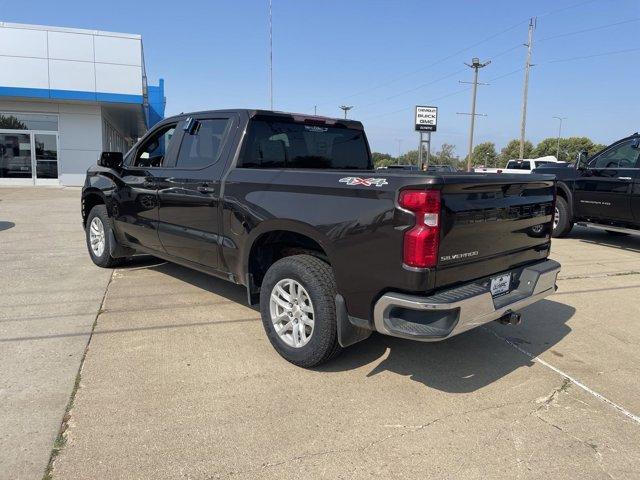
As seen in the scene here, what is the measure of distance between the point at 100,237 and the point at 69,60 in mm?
15833

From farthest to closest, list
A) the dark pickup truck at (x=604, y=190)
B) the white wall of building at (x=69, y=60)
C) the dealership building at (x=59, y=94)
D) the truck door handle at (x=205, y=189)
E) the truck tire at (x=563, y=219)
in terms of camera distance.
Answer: the dealership building at (x=59, y=94), the white wall of building at (x=69, y=60), the truck tire at (x=563, y=219), the dark pickup truck at (x=604, y=190), the truck door handle at (x=205, y=189)

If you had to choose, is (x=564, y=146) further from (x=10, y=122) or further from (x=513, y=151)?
(x=10, y=122)

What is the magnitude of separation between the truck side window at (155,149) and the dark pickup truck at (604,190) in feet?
23.2

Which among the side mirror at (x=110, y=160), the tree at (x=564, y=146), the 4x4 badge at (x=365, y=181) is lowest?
the 4x4 badge at (x=365, y=181)

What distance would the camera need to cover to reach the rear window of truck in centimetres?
448

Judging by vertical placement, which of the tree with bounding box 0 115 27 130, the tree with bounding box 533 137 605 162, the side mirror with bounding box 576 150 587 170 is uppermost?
the tree with bounding box 533 137 605 162

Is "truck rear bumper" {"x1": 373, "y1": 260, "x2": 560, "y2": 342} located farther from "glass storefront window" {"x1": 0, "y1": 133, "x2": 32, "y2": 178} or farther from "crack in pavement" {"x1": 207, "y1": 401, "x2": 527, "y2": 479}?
"glass storefront window" {"x1": 0, "y1": 133, "x2": 32, "y2": 178}

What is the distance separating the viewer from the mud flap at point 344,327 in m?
3.42

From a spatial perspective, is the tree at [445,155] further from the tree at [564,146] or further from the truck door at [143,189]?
the truck door at [143,189]

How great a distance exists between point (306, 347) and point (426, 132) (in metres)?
26.6

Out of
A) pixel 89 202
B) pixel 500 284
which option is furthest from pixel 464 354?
pixel 89 202

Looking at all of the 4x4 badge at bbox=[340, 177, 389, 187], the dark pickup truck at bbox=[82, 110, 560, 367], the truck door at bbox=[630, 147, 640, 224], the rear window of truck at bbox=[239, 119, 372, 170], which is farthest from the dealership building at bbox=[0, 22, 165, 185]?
the 4x4 badge at bbox=[340, 177, 389, 187]

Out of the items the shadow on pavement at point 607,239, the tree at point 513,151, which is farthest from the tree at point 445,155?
the shadow on pavement at point 607,239

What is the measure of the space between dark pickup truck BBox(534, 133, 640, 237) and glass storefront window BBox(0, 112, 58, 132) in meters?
19.1
